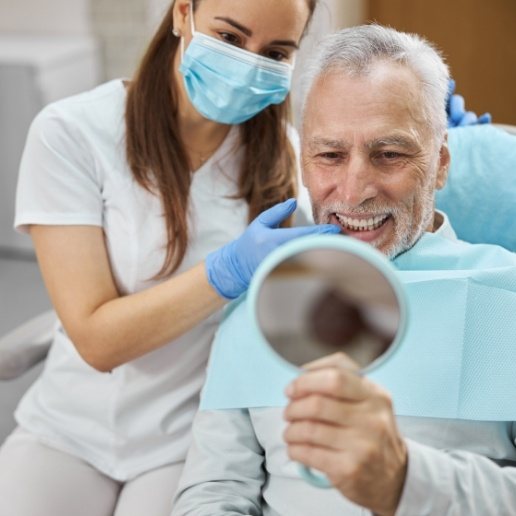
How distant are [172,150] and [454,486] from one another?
89 centimetres

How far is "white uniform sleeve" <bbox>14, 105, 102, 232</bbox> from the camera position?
4.93 feet

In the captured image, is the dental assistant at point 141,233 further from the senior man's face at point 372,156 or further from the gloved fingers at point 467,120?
the gloved fingers at point 467,120

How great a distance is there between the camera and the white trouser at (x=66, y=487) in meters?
1.46

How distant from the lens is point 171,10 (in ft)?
5.33

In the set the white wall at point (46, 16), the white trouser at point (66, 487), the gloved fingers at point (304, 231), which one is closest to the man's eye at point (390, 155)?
the gloved fingers at point (304, 231)

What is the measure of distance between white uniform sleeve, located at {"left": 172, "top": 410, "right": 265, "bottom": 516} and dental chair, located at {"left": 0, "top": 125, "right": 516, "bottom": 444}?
19.7 inches

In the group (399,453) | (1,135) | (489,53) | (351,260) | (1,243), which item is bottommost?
(1,243)

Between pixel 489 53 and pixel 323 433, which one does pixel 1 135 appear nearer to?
pixel 489 53

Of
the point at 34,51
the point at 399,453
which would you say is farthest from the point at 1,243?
the point at 399,453

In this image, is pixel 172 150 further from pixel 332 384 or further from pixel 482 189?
pixel 332 384

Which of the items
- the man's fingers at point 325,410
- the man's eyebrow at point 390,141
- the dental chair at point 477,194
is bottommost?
the dental chair at point 477,194

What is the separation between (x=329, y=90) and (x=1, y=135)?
2706mm

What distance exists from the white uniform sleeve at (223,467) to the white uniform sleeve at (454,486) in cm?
36

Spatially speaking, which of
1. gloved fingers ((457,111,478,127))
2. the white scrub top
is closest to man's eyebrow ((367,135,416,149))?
the white scrub top
